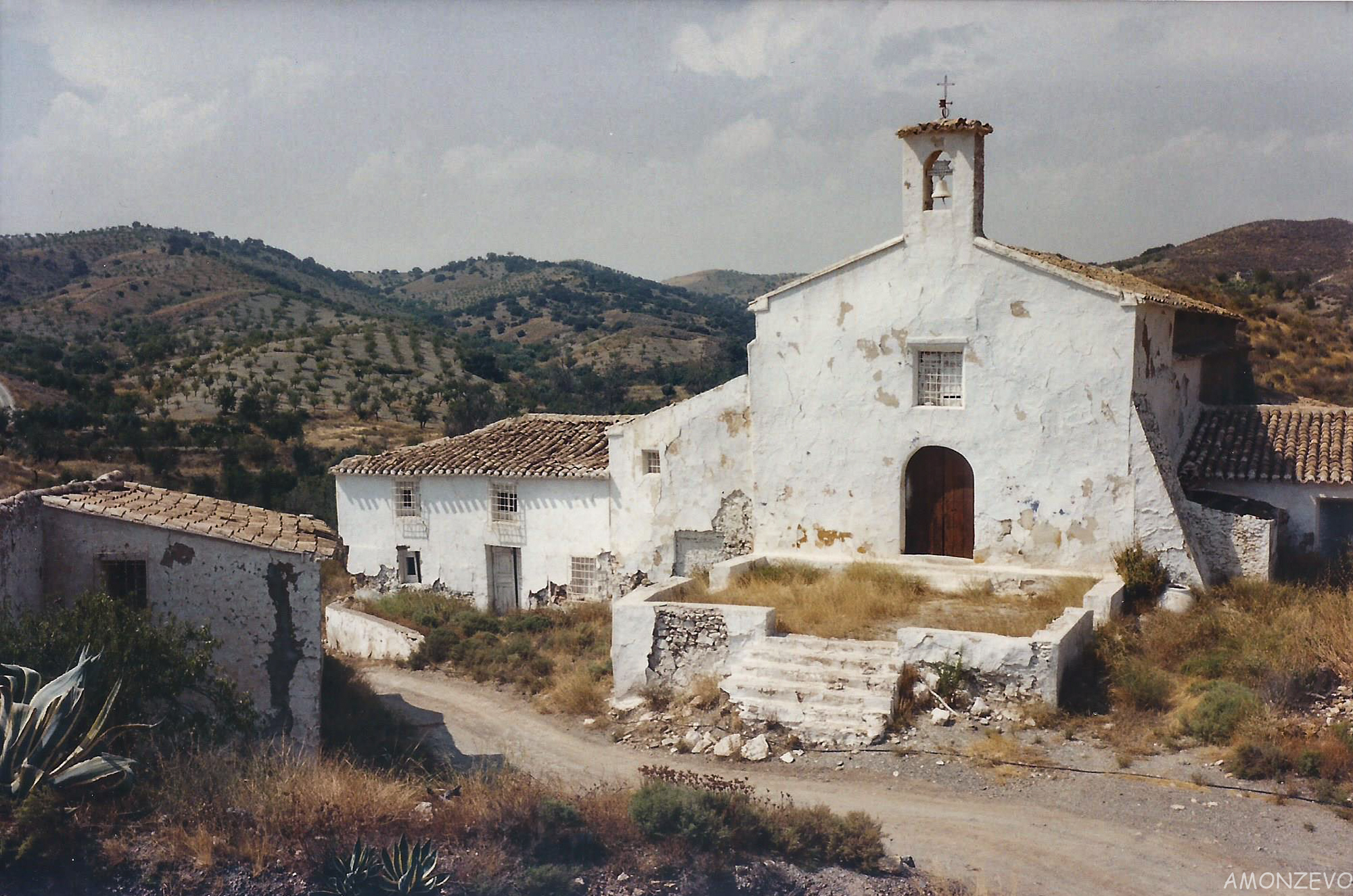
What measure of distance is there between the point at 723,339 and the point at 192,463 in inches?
1776

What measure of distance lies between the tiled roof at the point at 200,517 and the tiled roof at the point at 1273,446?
12516 millimetres

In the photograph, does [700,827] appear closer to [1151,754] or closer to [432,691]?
[1151,754]

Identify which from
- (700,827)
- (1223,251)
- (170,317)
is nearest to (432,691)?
(700,827)

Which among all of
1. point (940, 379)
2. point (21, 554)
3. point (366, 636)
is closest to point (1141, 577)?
point (940, 379)

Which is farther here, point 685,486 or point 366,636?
point 366,636

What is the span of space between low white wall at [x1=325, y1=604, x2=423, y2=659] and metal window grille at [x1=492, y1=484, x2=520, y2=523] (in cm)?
297

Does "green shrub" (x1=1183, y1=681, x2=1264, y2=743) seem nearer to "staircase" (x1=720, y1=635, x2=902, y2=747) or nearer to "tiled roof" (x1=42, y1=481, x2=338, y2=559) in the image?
"staircase" (x1=720, y1=635, x2=902, y2=747)

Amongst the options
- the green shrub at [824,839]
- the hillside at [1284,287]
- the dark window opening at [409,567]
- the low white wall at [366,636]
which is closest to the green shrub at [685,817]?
the green shrub at [824,839]

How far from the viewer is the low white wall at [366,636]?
18422mm

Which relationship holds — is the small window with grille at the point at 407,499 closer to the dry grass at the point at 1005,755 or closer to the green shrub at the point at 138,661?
the green shrub at the point at 138,661

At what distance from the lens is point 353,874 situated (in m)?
7.45

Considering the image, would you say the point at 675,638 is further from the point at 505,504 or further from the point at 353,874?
the point at 505,504

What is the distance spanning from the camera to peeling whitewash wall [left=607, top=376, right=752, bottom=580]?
18.0 m

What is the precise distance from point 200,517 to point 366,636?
781 cm
